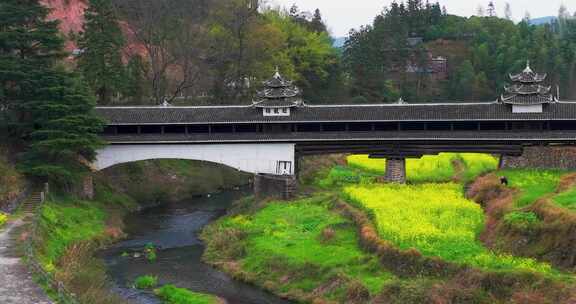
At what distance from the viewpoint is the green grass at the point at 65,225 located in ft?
109

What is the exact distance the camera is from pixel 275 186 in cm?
4531

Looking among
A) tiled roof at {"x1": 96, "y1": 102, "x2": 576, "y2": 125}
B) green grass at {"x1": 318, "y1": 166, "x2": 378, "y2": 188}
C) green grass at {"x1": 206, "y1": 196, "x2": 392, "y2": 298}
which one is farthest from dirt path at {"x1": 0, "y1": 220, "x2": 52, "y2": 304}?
green grass at {"x1": 318, "y1": 166, "x2": 378, "y2": 188}

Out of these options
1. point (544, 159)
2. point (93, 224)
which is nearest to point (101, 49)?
point (93, 224)

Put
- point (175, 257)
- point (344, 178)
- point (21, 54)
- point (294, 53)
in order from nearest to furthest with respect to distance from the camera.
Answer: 1. point (175, 257)
2. point (21, 54)
3. point (344, 178)
4. point (294, 53)

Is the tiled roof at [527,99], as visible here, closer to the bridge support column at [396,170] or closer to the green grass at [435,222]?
the green grass at [435,222]

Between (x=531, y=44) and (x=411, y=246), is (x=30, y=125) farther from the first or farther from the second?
(x=531, y=44)

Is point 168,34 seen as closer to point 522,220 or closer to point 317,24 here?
point 317,24

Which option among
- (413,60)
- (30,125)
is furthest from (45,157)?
(413,60)

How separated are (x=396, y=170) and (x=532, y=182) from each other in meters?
10.2

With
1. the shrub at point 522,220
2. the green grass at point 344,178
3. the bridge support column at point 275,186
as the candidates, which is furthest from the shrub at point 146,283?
the green grass at point 344,178

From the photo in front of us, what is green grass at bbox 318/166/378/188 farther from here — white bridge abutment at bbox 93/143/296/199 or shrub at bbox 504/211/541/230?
shrub at bbox 504/211/541/230

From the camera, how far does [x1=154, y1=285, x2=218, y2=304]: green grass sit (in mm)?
28527

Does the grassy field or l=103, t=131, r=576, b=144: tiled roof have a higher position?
l=103, t=131, r=576, b=144: tiled roof

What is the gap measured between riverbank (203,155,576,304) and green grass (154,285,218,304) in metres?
3.20
